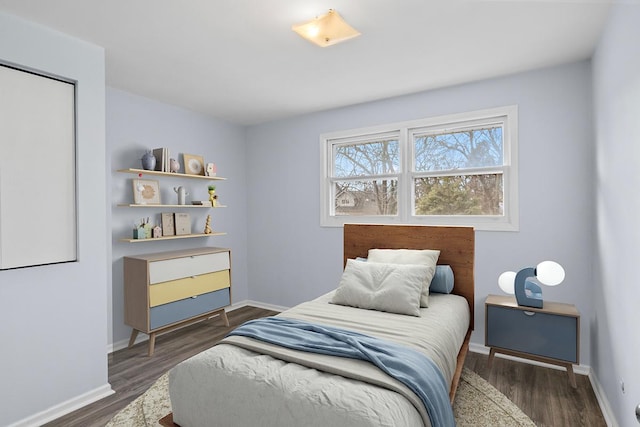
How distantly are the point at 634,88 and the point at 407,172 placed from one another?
2152 millimetres

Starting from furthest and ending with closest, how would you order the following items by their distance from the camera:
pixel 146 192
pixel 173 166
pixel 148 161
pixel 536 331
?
pixel 173 166 < pixel 146 192 < pixel 148 161 < pixel 536 331

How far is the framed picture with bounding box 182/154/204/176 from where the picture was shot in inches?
158

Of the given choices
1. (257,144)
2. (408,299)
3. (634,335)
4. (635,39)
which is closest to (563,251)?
(634,335)

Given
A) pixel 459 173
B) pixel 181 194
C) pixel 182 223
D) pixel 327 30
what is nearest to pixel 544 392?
pixel 459 173

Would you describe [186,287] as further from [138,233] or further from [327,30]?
[327,30]

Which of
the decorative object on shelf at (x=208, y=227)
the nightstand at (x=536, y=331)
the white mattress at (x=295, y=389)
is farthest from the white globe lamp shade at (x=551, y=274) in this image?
the decorative object on shelf at (x=208, y=227)

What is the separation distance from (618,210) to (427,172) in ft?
5.84

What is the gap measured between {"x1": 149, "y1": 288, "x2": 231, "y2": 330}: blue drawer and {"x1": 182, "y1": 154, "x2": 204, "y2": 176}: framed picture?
142 centimetres

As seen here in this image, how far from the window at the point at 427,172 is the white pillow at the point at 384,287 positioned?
1.16 m

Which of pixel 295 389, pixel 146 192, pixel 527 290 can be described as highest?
pixel 146 192

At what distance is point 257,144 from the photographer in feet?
15.9

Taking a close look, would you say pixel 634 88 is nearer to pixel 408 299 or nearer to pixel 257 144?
pixel 408 299

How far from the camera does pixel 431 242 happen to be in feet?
10.2

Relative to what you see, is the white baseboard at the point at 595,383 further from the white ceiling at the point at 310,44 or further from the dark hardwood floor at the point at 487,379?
the white ceiling at the point at 310,44
